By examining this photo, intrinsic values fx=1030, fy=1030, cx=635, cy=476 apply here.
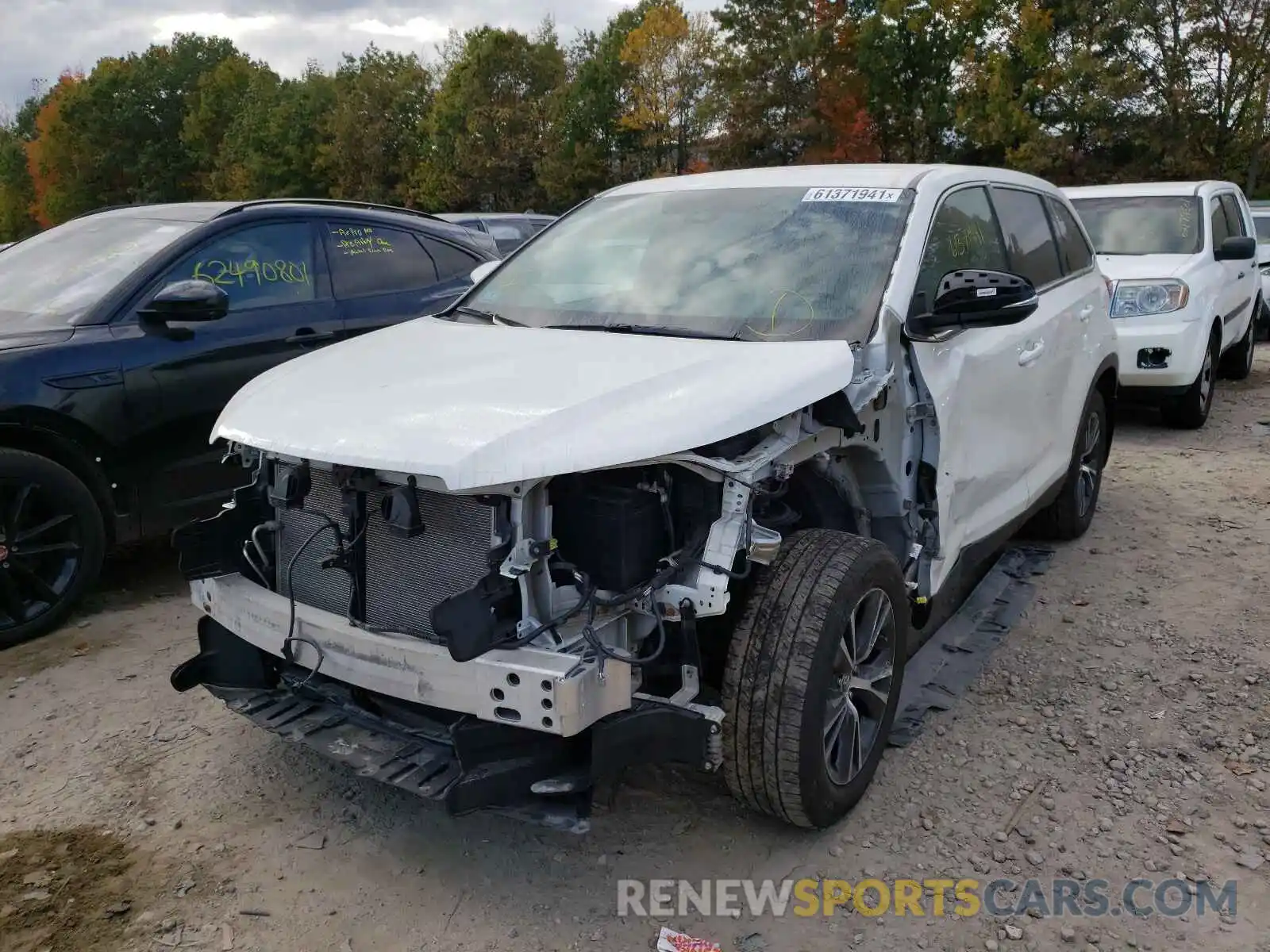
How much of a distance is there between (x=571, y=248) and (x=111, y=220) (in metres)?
2.90

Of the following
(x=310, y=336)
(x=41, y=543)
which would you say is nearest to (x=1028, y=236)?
(x=310, y=336)

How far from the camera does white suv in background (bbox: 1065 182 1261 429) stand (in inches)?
297

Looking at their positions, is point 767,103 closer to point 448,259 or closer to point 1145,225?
point 1145,225

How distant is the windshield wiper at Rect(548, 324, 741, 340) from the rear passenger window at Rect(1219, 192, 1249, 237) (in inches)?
301

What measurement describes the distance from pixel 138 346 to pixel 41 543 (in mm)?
942

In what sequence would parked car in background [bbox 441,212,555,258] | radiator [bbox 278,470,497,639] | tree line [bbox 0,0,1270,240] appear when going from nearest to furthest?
radiator [bbox 278,470,497,639], parked car in background [bbox 441,212,555,258], tree line [bbox 0,0,1270,240]

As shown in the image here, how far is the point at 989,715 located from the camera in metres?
3.67

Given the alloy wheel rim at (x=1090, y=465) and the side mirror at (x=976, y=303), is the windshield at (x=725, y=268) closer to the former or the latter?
the side mirror at (x=976, y=303)

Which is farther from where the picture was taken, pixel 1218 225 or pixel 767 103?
pixel 767 103

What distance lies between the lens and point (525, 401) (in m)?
2.60

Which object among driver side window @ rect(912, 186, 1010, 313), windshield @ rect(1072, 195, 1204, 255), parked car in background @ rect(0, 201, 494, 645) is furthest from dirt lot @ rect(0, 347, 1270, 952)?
windshield @ rect(1072, 195, 1204, 255)

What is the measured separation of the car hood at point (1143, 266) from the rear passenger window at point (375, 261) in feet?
16.5

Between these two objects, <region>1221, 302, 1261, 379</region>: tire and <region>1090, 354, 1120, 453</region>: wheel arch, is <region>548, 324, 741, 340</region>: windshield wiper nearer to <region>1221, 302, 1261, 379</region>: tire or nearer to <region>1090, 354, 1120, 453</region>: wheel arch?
<region>1090, 354, 1120, 453</region>: wheel arch

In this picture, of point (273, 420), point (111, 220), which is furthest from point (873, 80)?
point (273, 420)
